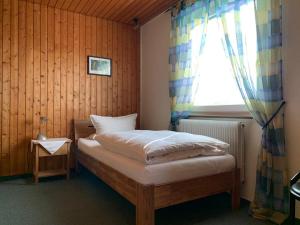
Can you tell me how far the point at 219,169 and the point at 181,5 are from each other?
2136 millimetres

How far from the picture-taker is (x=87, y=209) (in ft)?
7.32

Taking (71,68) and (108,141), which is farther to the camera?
(71,68)

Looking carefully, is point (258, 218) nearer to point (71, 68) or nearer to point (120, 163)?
point (120, 163)

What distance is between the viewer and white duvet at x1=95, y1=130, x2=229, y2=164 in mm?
1830

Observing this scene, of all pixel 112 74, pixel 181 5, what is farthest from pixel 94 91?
pixel 181 5

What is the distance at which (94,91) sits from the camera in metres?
3.77

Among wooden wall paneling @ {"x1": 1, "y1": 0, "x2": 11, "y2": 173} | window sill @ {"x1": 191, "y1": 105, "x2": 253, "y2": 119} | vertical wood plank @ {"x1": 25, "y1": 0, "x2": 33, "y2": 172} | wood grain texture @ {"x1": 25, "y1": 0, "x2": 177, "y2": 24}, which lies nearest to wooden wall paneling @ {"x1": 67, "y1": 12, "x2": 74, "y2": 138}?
wood grain texture @ {"x1": 25, "y1": 0, "x2": 177, "y2": 24}

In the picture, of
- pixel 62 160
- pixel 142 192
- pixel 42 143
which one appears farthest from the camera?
pixel 62 160

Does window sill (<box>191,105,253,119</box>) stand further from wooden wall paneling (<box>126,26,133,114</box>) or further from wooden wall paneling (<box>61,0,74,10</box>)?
wooden wall paneling (<box>61,0,74,10</box>)

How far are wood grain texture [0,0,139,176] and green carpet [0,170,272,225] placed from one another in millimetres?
740

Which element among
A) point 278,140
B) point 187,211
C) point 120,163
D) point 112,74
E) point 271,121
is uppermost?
point 112,74

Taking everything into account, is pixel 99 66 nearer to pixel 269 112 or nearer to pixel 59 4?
pixel 59 4

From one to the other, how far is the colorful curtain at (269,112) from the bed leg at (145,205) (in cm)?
99

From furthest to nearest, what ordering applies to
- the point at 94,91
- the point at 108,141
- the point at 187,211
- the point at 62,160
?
the point at 94,91
the point at 62,160
the point at 108,141
the point at 187,211
